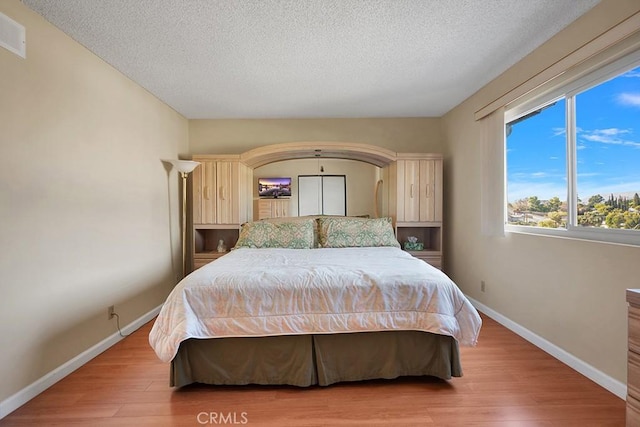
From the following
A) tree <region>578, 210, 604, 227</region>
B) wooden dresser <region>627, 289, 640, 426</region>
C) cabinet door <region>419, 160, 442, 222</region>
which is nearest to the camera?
wooden dresser <region>627, 289, 640, 426</region>

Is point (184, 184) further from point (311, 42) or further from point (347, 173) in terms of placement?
point (311, 42)

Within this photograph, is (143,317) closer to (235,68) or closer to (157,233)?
(157,233)

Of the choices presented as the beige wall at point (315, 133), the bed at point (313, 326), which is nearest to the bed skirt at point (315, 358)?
the bed at point (313, 326)

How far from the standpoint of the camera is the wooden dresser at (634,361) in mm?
1038

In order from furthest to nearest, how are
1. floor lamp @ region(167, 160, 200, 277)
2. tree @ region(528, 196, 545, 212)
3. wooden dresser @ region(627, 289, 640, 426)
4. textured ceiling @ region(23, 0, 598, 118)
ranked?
1. floor lamp @ region(167, 160, 200, 277)
2. tree @ region(528, 196, 545, 212)
3. textured ceiling @ region(23, 0, 598, 118)
4. wooden dresser @ region(627, 289, 640, 426)

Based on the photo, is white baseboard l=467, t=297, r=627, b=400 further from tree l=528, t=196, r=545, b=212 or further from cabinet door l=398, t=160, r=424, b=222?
cabinet door l=398, t=160, r=424, b=222

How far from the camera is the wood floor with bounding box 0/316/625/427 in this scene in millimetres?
1586

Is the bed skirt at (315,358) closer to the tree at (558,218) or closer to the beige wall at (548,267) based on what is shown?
the beige wall at (548,267)

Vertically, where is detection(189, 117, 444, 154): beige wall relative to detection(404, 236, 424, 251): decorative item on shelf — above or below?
above

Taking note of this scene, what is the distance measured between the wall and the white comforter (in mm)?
2203

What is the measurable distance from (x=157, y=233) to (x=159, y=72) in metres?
1.62

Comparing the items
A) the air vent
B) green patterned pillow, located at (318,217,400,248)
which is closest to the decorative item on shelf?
green patterned pillow, located at (318,217,400,248)

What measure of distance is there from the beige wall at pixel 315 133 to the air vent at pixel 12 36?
226 cm

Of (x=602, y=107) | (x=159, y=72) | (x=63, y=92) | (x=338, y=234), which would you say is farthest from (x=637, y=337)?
(x=159, y=72)
